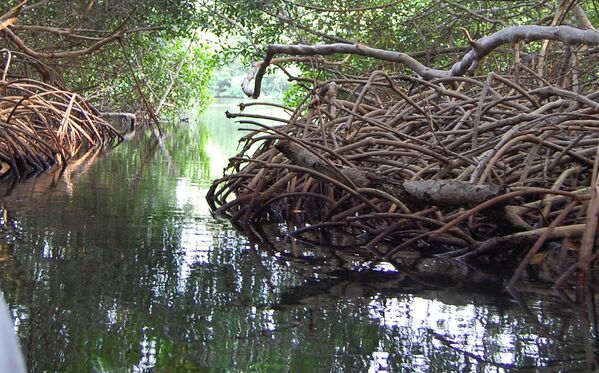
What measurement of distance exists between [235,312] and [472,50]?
2763 millimetres

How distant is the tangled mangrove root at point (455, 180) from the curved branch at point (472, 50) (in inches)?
6.4

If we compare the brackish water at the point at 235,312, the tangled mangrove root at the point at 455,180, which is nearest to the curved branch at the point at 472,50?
the tangled mangrove root at the point at 455,180

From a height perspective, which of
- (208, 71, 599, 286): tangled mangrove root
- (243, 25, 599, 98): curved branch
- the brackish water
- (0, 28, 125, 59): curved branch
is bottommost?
the brackish water

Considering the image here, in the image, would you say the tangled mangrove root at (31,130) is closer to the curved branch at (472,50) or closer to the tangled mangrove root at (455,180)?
the tangled mangrove root at (455,180)

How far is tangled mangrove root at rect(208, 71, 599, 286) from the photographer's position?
3.74 meters

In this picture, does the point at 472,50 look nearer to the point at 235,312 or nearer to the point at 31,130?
the point at 235,312

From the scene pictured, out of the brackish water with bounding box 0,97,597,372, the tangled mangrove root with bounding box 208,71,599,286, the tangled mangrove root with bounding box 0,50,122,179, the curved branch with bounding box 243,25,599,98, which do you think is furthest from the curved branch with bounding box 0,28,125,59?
the brackish water with bounding box 0,97,597,372

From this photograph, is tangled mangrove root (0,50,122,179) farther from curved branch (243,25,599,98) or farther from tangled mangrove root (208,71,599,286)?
curved branch (243,25,599,98)

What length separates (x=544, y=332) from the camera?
2730 millimetres

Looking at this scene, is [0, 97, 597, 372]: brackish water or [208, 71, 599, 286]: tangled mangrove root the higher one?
[208, 71, 599, 286]: tangled mangrove root

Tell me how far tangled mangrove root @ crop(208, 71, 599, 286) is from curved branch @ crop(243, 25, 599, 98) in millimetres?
163

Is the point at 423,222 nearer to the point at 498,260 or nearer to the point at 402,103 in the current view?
the point at 498,260

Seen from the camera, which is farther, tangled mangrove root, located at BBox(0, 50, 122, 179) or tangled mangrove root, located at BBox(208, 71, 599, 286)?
tangled mangrove root, located at BBox(0, 50, 122, 179)

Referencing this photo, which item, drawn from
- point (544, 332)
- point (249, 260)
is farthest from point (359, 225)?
point (544, 332)
